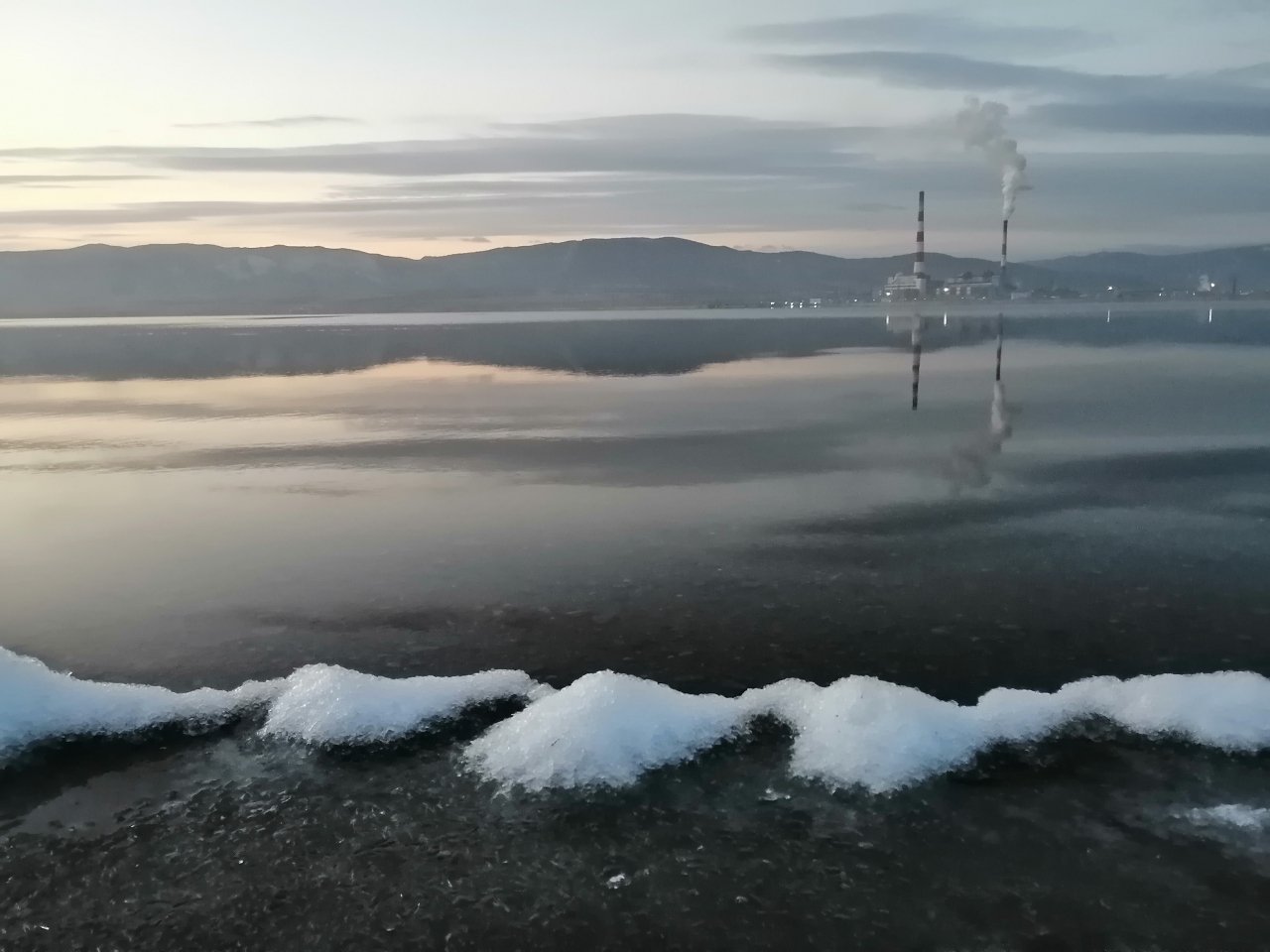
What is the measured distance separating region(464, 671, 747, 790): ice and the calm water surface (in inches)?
6.8

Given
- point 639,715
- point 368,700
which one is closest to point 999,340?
point 639,715

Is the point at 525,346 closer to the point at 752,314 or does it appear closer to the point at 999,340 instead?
the point at 999,340

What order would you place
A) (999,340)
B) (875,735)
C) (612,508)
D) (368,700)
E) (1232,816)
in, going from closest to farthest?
(1232,816)
(875,735)
(368,700)
(612,508)
(999,340)

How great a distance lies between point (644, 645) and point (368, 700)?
2.06 m

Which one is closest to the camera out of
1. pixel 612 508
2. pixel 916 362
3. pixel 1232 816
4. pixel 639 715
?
pixel 1232 816

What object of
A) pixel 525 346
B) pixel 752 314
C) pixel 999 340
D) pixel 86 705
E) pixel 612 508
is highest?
pixel 752 314

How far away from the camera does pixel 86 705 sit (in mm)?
→ 6613

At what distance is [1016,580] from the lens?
9.02 m

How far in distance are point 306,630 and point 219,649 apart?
2.13 feet

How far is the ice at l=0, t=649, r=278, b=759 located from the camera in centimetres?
646

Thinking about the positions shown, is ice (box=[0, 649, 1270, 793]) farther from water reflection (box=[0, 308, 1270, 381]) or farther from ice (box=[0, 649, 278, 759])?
water reflection (box=[0, 308, 1270, 381])

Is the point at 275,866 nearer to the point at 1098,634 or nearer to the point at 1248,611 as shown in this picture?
the point at 1098,634

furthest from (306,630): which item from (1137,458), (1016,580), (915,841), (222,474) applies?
(1137,458)

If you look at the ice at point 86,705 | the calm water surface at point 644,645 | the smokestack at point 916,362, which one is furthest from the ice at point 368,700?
the smokestack at point 916,362
